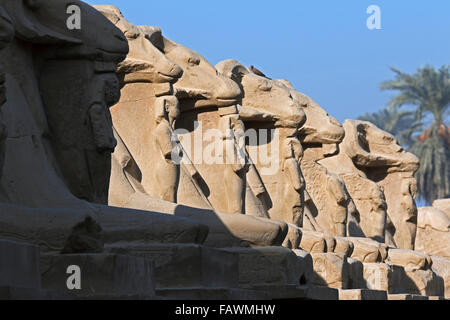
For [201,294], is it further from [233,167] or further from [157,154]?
[233,167]

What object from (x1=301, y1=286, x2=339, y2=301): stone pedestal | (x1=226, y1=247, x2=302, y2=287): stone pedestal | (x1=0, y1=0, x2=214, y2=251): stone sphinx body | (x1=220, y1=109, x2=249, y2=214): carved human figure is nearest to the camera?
(x1=0, y1=0, x2=214, y2=251): stone sphinx body

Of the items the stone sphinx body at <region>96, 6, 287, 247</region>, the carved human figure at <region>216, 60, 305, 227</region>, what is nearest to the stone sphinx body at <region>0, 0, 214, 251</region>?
the stone sphinx body at <region>96, 6, 287, 247</region>

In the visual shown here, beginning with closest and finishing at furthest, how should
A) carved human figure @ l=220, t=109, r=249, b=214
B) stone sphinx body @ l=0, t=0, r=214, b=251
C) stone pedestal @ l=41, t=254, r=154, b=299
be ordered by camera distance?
stone pedestal @ l=41, t=254, r=154, b=299 → stone sphinx body @ l=0, t=0, r=214, b=251 → carved human figure @ l=220, t=109, r=249, b=214

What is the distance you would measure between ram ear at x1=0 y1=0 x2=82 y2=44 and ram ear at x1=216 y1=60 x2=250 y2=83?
5.68 m

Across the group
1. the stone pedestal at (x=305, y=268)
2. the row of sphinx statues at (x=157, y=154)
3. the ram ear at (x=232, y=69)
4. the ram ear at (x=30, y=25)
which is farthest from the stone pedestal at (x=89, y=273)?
the ram ear at (x=232, y=69)

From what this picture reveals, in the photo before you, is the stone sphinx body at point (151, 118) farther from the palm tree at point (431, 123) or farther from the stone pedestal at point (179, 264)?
the palm tree at point (431, 123)

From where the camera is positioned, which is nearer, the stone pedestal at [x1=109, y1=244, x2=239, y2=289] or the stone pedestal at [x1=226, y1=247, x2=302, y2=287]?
the stone pedestal at [x1=109, y1=244, x2=239, y2=289]

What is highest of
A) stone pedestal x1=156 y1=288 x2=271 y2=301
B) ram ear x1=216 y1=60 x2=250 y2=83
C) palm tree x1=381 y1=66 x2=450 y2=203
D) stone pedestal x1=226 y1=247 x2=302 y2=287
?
palm tree x1=381 y1=66 x2=450 y2=203

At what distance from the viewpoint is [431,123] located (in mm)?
36188

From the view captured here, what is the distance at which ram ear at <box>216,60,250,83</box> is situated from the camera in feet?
40.6

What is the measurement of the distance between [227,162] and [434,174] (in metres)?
25.6

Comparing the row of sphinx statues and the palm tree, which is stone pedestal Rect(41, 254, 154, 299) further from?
the palm tree

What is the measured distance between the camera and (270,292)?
304 inches
